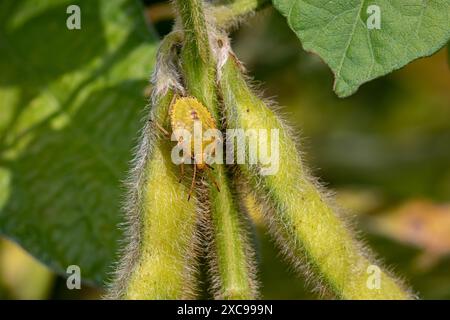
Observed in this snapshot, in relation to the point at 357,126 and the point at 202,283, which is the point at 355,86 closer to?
the point at 202,283

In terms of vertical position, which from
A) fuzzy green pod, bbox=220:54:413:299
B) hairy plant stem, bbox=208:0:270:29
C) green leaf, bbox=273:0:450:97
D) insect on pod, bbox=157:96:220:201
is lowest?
fuzzy green pod, bbox=220:54:413:299

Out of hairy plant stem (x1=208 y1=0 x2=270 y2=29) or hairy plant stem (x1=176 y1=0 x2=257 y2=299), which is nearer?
hairy plant stem (x1=176 y1=0 x2=257 y2=299)

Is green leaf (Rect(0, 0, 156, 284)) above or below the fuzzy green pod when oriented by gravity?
above

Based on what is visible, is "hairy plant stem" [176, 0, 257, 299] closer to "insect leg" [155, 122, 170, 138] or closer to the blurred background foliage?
"insect leg" [155, 122, 170, 138]

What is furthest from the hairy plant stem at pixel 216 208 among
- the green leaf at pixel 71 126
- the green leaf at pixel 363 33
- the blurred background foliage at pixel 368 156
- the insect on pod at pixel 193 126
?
the blurred background foliage at pixel 368 156

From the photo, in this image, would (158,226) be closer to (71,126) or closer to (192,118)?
(192,118)

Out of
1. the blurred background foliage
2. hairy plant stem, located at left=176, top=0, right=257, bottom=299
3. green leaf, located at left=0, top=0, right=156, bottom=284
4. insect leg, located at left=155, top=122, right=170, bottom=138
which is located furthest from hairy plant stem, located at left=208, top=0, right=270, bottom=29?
the blurred background foliage

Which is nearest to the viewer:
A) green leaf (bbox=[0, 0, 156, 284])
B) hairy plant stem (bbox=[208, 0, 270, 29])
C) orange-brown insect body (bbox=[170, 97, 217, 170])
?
orange-brown insect body (bbox=[170, 97, 217, 170])

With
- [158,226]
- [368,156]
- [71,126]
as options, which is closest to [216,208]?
[158,226]
